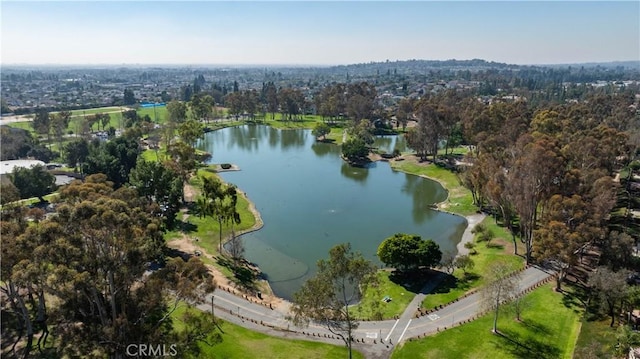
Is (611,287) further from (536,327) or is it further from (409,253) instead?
(409,253)

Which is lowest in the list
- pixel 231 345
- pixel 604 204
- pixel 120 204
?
pixel 231 345

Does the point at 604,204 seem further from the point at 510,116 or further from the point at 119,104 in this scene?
the point at 119,104

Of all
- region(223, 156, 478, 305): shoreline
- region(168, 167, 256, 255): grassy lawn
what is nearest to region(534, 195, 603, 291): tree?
region(223, 156, 478, 305): shoreline

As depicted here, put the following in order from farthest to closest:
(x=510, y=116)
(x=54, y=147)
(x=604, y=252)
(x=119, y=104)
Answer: (x=119, y=104), (x=54, y=147), (x=510, y=116), (x=604, y=252)

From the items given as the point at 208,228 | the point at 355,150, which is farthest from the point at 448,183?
the point at 208,228

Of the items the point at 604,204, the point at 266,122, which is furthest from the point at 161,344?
the point at 266,122

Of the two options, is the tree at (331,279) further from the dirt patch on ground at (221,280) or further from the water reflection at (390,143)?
the water reflection at (390,143)
